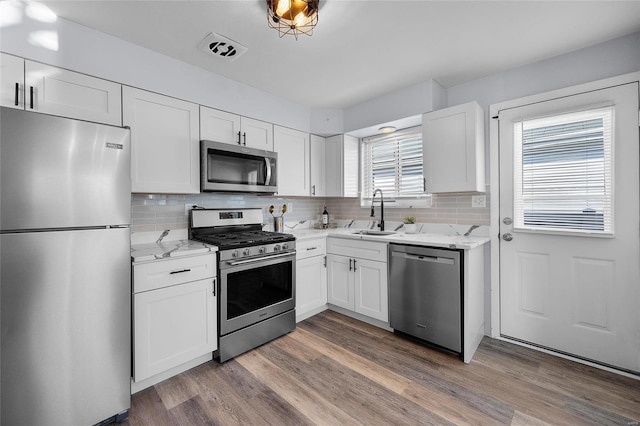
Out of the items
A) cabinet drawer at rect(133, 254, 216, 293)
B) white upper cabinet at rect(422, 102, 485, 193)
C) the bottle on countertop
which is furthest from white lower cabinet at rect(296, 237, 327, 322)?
white upper cabinet at rect(422, 102, 485, 193)

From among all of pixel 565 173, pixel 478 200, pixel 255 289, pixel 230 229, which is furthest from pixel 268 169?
pixel 565 173

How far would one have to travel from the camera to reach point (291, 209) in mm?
3602

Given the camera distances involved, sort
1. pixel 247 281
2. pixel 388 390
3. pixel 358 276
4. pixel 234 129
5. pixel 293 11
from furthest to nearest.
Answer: pixel 358 276 → pixel 234 129 → pixel 247 281 → pixel 388 390 → pixel 293 11

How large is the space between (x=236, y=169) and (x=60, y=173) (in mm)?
1372

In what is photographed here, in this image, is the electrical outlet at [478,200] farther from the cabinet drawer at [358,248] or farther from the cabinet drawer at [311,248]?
the cabinet drawer at [311,248]

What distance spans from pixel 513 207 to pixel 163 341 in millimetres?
3063

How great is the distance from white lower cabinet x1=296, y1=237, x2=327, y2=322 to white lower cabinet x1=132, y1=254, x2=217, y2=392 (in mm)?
937

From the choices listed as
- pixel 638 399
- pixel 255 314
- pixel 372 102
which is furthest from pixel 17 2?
pixel 638 399

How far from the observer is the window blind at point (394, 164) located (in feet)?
10.6

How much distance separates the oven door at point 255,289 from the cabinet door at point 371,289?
2.25ft

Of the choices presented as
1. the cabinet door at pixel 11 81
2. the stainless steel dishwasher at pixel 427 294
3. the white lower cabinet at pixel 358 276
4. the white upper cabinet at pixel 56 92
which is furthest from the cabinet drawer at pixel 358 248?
the cabinet door at pixel 11 81

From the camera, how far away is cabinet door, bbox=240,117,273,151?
275 cm

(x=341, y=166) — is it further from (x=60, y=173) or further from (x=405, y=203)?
(x=60, y=173)

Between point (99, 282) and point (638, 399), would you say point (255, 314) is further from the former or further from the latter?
point (638, 399)
